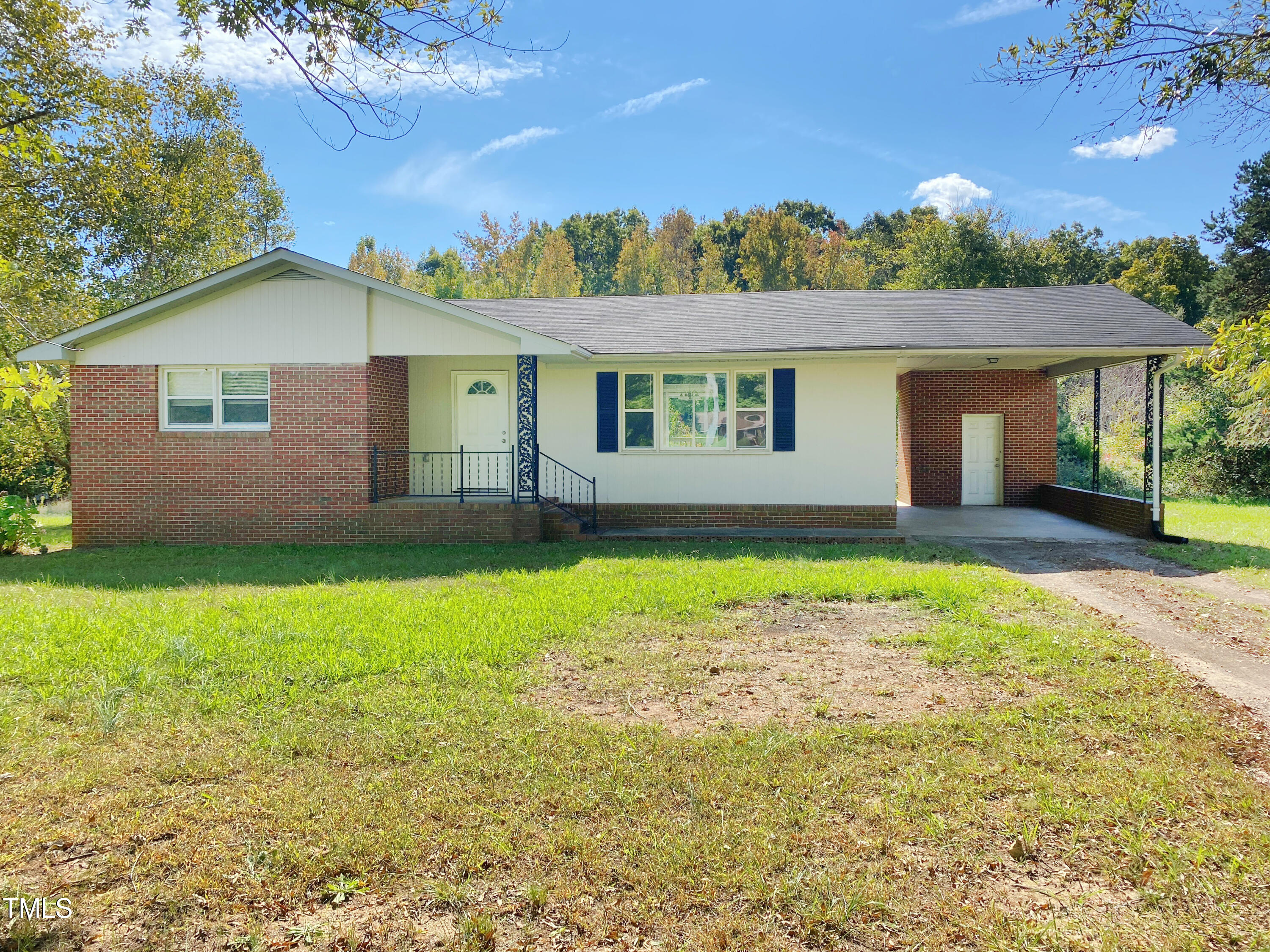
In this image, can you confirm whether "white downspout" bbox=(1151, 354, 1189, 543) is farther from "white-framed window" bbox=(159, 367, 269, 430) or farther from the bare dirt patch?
"white-framed window" bbox=(159, 367, 269, 430)

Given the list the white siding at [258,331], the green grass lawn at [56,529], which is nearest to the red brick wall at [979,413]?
the white siding at [258,331]

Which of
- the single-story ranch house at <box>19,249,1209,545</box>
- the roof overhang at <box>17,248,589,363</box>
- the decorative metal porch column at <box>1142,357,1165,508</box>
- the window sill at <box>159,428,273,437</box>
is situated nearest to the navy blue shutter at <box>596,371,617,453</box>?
the single-story ranch house at <box>19,249,1209,545</box>

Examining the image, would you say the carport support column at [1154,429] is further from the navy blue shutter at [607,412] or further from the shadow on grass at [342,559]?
the navy blue shutter at [607,412]

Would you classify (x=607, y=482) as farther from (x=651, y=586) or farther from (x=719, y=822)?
(x=719, y=822)

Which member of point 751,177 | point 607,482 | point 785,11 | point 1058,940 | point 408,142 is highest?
point 751,177

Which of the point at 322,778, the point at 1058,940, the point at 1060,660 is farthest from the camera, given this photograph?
the point at 1060,660

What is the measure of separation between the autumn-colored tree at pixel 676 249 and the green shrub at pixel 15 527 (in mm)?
35781

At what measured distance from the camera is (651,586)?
8688 millimetres

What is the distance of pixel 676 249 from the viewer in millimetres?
47844

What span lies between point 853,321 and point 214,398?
11198 mm

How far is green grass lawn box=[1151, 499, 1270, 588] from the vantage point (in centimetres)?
1044

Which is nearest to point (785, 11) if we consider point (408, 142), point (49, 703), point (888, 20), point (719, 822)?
point (888, 20)

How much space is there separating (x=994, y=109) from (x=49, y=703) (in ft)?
26.5

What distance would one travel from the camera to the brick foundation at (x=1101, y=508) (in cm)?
1322
